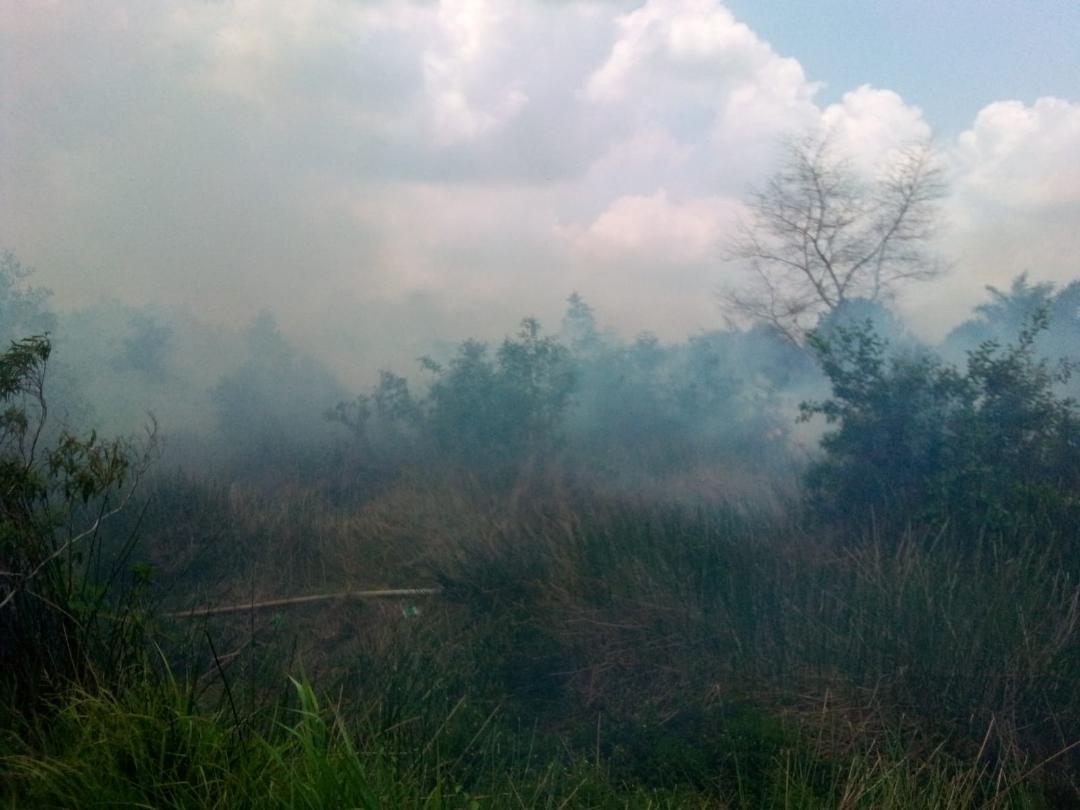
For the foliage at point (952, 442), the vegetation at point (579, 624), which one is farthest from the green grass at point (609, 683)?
the foliage at point (952, 442)

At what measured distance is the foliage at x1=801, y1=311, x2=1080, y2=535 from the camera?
8.02m

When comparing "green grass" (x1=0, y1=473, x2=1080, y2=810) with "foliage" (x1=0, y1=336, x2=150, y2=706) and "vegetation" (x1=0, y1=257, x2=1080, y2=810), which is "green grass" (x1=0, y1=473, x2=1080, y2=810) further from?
"foliage" (x1=0, y1=336, x2=150, y2=706)

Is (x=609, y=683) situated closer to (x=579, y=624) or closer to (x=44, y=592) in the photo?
(x=579, y=624)

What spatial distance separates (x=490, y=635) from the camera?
23.5ft

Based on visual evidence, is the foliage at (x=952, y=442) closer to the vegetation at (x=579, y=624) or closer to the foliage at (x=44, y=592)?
the vegetation at (x=579, y=624)

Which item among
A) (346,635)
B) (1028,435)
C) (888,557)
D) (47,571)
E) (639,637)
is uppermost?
(1028,435)

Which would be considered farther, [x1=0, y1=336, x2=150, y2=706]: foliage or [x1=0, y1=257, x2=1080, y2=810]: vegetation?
[x1=0, y1=336, x2=150, y2=706]: foliage

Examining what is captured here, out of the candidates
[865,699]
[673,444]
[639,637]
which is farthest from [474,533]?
[673,444]

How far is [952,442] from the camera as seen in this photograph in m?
8.74

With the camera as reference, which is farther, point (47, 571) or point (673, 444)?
point (673, 444)

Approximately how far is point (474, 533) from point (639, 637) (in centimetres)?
318

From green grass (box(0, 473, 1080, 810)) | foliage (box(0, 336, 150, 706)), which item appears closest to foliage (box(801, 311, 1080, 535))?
green grass (box(0, 473, 1080, 810))

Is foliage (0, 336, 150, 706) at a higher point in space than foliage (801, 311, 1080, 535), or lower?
lower

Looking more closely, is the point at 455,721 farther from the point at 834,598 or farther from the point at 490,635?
the point at 834,598
